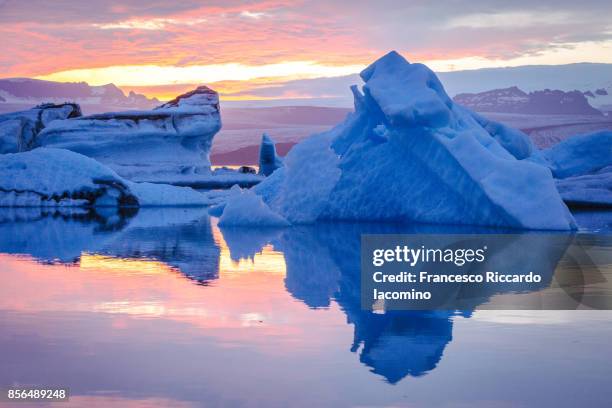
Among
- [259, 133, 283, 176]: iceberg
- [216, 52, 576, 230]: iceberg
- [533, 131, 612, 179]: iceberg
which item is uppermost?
[216, 52, 576, 230]: iceberg

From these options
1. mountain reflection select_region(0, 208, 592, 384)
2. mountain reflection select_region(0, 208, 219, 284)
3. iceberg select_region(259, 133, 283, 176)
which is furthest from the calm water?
iceberg select_region(259, 133, 283, 176)

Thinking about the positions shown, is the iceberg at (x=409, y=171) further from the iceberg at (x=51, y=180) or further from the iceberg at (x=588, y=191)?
the iceberg at (x=51, y=180)

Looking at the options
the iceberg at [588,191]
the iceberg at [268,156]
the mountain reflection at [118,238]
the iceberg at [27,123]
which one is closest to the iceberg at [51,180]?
the mountain reflection at [118,238]

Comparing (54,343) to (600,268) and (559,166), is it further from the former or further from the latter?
(559,166)

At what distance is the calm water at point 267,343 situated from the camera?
151 inches

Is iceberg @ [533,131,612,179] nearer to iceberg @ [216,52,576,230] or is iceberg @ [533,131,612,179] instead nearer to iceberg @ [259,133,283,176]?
iceberg @ [216,52,576,230]

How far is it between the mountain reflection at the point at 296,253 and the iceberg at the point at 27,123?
15052 mm

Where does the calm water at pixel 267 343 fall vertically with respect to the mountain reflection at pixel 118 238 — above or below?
above

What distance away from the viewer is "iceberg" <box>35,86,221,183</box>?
32.9 metres

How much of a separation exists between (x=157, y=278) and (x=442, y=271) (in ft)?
8.07

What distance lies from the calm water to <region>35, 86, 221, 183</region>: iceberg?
24895 millimetres

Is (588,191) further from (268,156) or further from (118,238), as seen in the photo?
(268,156)

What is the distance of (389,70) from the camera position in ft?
53.5

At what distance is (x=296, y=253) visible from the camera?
10078 mm
